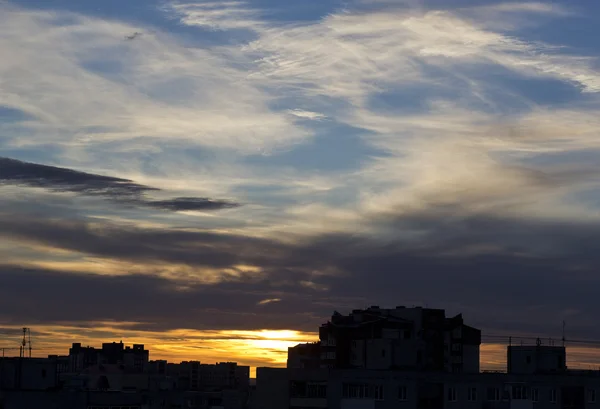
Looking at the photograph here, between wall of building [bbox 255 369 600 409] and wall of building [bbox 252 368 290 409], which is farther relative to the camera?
wall of building [bbox 252 368 290 409]

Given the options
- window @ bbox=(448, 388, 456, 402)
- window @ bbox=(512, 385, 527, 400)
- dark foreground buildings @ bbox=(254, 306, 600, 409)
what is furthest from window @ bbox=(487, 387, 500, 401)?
window @ bbox=(448, 388, 456, 402)

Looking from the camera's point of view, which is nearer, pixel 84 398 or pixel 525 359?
pixel 84 398

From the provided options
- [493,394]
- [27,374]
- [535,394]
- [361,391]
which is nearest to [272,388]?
[361,391]

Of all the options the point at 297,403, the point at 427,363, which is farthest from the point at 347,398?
the point at 427,363

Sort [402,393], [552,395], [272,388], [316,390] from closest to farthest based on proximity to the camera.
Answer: [402,393] < [316,390] < [272,388] < [552,395]

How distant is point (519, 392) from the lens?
13062cm

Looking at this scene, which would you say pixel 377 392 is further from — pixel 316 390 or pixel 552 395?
pixel 552 395

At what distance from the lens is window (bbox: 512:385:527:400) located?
130 m

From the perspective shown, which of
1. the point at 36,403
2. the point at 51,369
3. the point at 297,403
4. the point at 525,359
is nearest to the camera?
the point at 36,403

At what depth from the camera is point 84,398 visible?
11469 cm

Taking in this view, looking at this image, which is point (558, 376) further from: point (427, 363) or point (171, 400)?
point (171, 400)

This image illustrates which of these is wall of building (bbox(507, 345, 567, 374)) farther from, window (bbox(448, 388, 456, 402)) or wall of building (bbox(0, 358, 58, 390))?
wall of building (bbox(0, 358, 58, 390))

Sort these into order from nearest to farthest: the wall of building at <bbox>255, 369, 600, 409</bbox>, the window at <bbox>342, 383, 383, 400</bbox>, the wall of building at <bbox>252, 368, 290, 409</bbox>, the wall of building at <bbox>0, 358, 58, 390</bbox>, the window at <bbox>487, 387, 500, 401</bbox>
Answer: the wall of building at <bbox>0, 358, 58, 390</bbox>
the window at <bbox>342, 383, 383, 400</bbox>
the wall of building at <bbox>255, 369, 600, 409</bbox>
the window at <bbox>487, 387, 500, 401</bbox>
the wall of building at <bbox>252, 368, 290, 409</bbox>

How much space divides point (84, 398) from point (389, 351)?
194 ft
